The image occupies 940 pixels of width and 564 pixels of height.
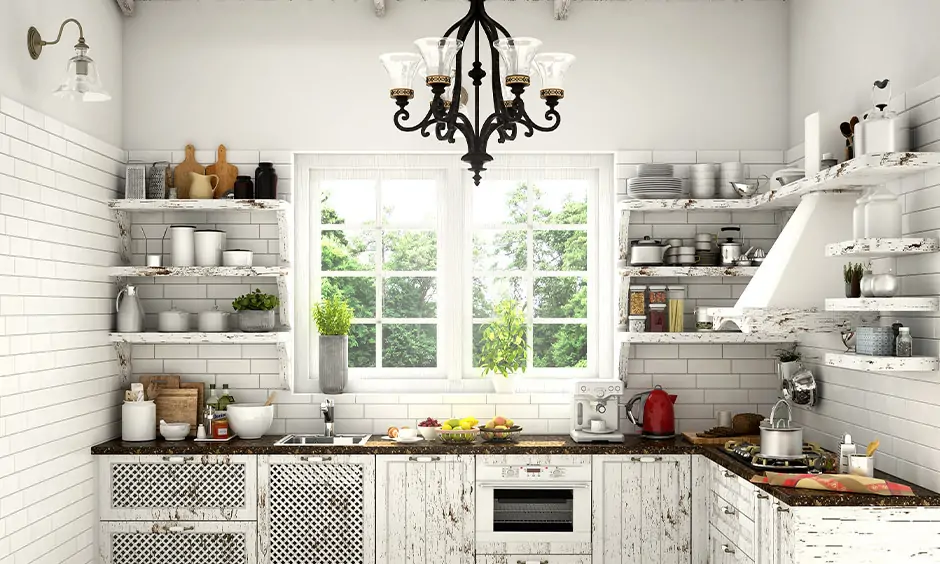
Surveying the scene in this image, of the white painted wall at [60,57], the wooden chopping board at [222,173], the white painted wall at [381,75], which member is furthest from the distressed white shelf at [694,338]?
the white painted wall at [60,57]

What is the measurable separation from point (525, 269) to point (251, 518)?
2.26 m

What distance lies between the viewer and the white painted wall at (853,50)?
365 cm

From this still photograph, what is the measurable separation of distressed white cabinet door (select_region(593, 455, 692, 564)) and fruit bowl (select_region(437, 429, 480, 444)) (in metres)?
0.72

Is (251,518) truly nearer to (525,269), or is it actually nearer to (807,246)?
(525,269)

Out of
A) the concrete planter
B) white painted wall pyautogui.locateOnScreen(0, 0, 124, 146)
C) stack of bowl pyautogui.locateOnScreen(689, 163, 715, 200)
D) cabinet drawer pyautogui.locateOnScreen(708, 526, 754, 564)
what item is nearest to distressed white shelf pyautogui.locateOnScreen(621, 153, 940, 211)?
stack of bowl pyautogui.locateOnScreen(689, 163, 715, 200)

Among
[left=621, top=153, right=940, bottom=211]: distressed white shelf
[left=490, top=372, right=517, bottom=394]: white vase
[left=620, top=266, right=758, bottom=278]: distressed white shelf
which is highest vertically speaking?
[left=621, top=153, right=940, bottom=211]: distressed white shelf

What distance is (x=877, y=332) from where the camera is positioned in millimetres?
3568

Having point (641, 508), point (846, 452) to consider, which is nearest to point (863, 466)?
point (846, 452)

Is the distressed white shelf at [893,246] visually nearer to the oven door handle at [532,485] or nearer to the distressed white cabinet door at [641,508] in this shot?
the distressed white cabinet door at [641,508]

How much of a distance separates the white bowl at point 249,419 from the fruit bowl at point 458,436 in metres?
1.09

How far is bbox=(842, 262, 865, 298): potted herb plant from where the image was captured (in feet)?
12.0

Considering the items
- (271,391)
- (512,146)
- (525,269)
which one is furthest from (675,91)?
(271,391)

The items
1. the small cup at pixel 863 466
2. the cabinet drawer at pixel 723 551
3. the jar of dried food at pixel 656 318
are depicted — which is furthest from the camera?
the jar of dried food at pixel 656 318

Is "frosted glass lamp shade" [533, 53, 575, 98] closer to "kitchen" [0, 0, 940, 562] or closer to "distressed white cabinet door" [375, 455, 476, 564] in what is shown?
"kitchen" [0, 0, 940, 562]
